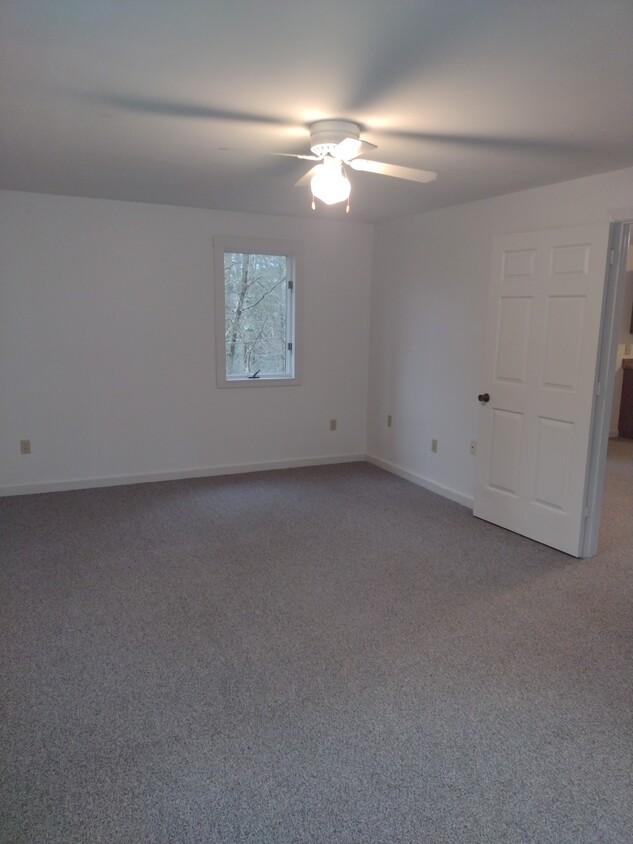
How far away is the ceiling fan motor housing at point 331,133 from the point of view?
248cm

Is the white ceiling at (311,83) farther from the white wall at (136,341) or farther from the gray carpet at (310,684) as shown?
the gray carpet at (310,684)

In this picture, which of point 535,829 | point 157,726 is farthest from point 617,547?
point 157,726

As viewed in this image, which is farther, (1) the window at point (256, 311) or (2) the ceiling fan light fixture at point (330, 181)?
(1) the window at point (256, 311)

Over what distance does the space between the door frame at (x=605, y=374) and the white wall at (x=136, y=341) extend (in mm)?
2598

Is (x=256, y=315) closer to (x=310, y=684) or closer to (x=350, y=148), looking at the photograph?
(x=350, y=148)

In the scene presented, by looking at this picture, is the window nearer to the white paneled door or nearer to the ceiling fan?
the white paneled door

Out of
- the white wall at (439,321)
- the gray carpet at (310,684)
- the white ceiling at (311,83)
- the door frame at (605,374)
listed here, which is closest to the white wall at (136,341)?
the white wall at (439,321)

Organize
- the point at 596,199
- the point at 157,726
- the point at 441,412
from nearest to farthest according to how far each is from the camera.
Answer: the point at 157,726
the point at 596,199
the point at 441,412

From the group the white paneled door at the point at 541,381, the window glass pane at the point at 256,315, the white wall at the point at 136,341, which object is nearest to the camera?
the white paneled door at the point at 541,381

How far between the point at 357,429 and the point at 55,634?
367 cm

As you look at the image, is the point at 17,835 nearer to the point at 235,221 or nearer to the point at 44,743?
the point at 44,743

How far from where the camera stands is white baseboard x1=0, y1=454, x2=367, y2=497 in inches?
183

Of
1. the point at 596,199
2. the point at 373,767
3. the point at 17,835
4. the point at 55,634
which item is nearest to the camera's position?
the point at 17,835

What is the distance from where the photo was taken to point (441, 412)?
4.75 m
